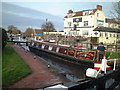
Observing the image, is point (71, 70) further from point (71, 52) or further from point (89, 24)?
point (89, 24)

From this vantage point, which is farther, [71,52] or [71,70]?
[71,52]

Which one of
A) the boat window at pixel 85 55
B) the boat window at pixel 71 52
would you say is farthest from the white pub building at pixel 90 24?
the boat window at pixel 85 55

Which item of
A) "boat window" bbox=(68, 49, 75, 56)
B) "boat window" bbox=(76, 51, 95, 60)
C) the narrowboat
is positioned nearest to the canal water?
the narrowboat

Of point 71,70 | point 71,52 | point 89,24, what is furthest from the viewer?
point 89,24

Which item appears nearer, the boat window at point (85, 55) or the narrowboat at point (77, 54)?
the narrowboat at point (77, 54)

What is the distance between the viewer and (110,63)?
25.2 ft

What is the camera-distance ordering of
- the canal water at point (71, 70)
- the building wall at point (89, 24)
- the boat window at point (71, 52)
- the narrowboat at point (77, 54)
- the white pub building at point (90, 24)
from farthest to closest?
the building wall at point (89, 24) → the white pub building at point (90, 24) → the boat window at point (71, 52) → the narrowboat at point (77, 54) → the canal water at point (71, 70)

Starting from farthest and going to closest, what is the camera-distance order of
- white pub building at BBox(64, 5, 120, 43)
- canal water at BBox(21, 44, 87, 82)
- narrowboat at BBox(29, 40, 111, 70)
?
white pub building at BBox(64, 5, 120, 43) → narrowboat at BBox(29, 40, 111, 70) → canal water at BBox(21, 44, 87, 82)

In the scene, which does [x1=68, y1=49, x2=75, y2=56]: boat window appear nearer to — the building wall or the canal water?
the canal water

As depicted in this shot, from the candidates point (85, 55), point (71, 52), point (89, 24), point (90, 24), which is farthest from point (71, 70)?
point (89, 24)

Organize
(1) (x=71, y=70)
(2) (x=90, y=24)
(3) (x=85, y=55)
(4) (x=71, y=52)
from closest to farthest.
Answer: (1) (x=71, y=70)
(3) (x=85, y=55)
(4) (x=71, y=52)
(2) (x=90, y=24)

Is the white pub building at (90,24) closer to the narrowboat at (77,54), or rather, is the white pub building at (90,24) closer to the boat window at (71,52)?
the narrowboat at (77,54)

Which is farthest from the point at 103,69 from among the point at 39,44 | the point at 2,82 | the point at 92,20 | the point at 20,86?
the point at 92,20

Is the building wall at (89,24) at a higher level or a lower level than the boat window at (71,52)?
higher
